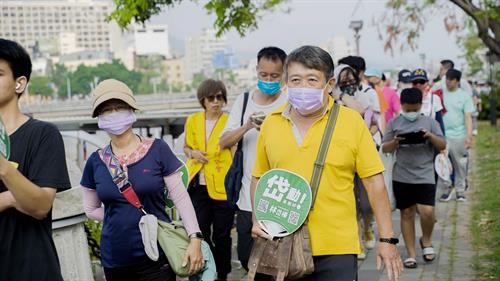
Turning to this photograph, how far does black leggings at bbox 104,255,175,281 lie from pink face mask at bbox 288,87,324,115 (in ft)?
3.38

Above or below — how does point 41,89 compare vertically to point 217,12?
below

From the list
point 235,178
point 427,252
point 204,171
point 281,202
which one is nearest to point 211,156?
point 204,171

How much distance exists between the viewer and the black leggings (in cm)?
441

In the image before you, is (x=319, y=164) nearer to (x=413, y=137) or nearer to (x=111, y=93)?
(x=111, y=93)

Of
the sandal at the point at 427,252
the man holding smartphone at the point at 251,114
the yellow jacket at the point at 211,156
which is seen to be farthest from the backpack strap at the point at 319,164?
the sandal at the point at 427,252

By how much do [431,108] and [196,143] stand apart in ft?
11.7

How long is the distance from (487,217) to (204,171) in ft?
16.9

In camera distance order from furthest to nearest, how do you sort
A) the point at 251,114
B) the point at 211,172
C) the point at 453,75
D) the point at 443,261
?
the point at 453,75 → the point at 443,261 → the point at 211,172 → the point at 251,114

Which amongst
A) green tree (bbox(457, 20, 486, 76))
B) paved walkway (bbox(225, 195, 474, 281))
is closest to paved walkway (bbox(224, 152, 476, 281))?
paved walkway (bbox(225, 195, 474, 281))

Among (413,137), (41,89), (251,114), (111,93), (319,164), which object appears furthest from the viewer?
(41,89)

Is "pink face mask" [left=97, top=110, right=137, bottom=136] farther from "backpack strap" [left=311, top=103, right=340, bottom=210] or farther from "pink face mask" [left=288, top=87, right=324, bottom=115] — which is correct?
"backpack strap" [left=311, top=103, right=340, bottom=210]

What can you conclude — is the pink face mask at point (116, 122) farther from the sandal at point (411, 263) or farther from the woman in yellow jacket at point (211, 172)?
the sandal at point (411, 263)

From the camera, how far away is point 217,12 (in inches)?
412

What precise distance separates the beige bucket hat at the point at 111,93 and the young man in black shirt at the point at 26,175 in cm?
111
